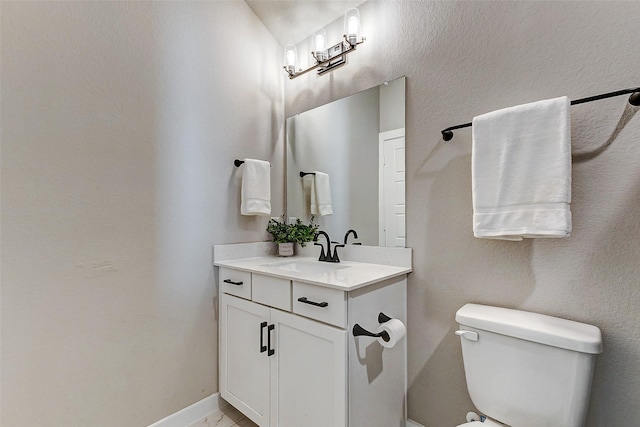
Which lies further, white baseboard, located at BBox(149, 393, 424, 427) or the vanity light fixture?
the vanity light fixture

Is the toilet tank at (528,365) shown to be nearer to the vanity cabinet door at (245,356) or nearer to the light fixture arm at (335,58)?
the vanity cabinet door at (245,356)

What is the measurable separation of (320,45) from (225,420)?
7.51 feet

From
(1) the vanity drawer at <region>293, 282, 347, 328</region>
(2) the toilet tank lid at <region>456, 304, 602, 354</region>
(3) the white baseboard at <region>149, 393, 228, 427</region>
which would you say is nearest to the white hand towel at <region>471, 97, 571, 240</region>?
(2) the toilet tank lid at <region>456, 304, 602, 354</region>

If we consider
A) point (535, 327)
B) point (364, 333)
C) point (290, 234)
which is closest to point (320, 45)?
point (290, 234)

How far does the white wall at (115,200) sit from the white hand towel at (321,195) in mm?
521

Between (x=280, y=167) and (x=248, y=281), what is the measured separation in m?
0.95

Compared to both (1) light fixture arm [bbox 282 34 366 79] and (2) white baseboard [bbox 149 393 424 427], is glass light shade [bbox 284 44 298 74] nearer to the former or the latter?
(1) light fixture arm [bbox 282 34 366 79]

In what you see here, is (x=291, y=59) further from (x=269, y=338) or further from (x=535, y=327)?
(x=535, y=327)

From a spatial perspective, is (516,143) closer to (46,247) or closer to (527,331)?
(527,331)

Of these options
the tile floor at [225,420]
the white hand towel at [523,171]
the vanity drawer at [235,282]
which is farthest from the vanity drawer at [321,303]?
the tile floor at [225,420]

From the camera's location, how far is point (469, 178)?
1266mm

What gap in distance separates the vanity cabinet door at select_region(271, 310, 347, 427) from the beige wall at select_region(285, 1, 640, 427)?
52cm

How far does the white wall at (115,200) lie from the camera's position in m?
1.10

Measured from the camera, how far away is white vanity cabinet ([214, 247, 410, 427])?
1.09 metres
